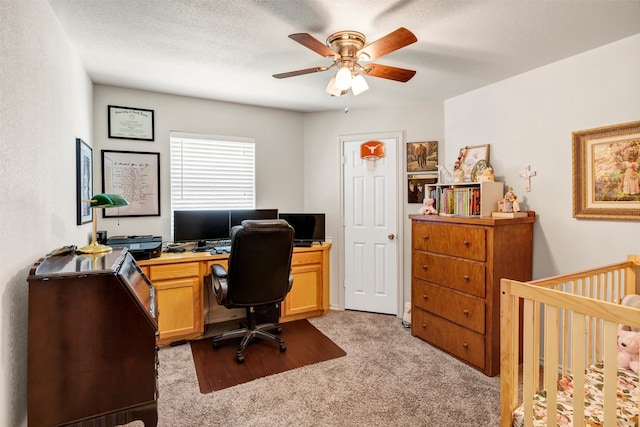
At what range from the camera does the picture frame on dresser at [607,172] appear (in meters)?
2.15

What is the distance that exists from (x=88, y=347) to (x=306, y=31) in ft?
6.70

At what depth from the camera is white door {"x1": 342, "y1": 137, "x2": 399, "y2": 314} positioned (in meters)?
3.70

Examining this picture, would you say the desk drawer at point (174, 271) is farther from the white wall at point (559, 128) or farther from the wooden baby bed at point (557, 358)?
the white wall at point (559, 128)

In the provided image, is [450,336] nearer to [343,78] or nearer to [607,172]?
[607,172]

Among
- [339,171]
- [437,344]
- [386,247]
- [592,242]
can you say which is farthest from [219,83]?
[592,242]

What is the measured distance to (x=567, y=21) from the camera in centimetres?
193

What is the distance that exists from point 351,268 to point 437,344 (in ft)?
4.33

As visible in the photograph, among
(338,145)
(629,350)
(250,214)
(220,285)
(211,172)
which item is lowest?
(629,350)

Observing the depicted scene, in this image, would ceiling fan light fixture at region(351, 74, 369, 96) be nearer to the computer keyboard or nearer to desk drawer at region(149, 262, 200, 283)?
the computer keyboard

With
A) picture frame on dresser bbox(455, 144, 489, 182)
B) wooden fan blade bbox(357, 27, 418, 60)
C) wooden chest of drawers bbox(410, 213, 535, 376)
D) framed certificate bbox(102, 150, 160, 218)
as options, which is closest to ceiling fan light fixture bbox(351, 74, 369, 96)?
wooden fan blade bbox(357, 27, 418, 60)

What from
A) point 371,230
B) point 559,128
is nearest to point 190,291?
point 371,230

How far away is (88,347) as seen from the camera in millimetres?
1287

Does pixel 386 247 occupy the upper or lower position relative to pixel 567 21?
lower

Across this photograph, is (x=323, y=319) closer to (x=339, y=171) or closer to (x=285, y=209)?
(x=285, y=209)
